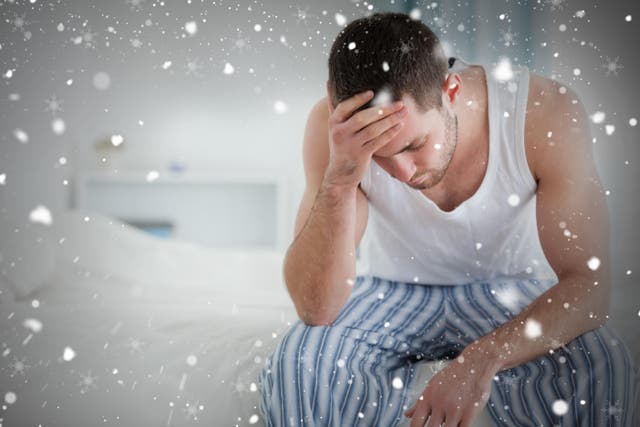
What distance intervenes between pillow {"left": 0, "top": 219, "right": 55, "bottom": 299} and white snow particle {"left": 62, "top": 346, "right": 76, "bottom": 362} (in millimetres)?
290

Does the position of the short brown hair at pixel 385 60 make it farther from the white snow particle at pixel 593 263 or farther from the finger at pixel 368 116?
the white snow particle at pixel 593 263

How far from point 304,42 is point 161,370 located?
1.94ft

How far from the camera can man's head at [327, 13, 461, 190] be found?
28.2 inches

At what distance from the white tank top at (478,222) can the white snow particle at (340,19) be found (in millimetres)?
186

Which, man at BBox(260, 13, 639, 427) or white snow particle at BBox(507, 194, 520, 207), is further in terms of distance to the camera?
white snow particle at BBox(507, 194, 520, 207)

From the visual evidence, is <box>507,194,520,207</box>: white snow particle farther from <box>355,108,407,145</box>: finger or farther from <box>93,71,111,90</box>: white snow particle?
<box>93,71,111,90</box>: white snow particle

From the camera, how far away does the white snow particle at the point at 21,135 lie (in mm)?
1022

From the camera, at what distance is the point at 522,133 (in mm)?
864

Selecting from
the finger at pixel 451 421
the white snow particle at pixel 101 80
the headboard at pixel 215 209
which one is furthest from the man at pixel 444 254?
the headboard at pixel 215 209

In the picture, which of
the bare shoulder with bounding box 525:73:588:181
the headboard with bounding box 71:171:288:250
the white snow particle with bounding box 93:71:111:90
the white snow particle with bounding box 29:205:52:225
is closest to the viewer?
the bare shoulder with bounding box 525:73:588:181

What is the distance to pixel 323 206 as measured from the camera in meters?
0.82

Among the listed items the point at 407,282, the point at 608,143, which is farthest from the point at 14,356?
the point at 608,143

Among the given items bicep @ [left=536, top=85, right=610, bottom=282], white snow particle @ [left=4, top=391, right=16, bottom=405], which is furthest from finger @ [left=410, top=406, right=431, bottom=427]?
white snow particle @ [left=4, top=391, right=16, bottom=405]

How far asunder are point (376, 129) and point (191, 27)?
1.51ft
